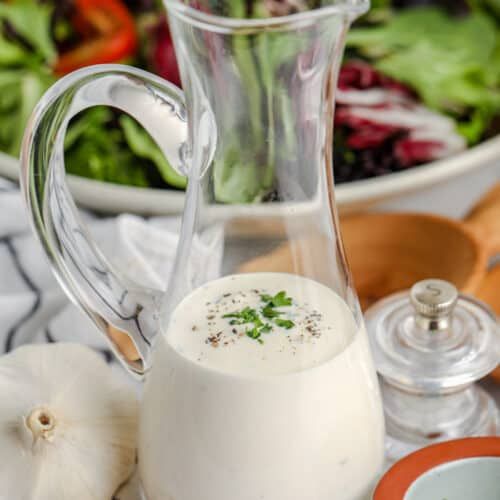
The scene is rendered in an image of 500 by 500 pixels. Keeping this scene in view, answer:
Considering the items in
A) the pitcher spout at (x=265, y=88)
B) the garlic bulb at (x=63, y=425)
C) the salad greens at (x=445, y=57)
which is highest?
the pitcher spout at (x=265, y=88)

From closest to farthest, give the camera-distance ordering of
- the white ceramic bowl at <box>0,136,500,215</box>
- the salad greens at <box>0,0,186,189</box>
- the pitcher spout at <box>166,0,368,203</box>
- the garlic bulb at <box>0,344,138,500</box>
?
the pitcher spout at <box>166,0,368,203</box>
the garlic bulb at <box>0,344,138,500</box>
the white ceramic bowl at <box>0,136,500,215</box>
the salad greens at <box>0,0,186,189</box>

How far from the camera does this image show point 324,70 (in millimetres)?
611

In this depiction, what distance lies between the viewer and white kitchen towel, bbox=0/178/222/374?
0.98 meters

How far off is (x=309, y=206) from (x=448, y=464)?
0.18 metres

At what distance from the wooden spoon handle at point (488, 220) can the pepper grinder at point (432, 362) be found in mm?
201

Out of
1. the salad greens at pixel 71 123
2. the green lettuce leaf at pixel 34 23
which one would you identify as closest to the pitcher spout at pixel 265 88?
the salad greens at pixel 71 123

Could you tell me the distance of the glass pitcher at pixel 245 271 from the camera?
0.61m

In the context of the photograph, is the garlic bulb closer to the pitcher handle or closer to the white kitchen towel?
the pitcher handle

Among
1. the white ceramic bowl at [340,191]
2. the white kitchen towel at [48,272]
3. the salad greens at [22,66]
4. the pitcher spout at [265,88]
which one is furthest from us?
the salad greens at [22,66]

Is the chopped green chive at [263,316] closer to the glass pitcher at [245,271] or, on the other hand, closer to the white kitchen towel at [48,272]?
Result: the glass pitcher at [245,271]

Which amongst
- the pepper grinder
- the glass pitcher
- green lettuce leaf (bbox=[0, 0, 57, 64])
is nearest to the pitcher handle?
the glass pitcher

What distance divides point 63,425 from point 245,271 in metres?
0.17

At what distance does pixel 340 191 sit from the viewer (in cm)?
119

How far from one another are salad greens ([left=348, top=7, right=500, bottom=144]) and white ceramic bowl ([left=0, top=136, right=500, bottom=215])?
0.16 metres
